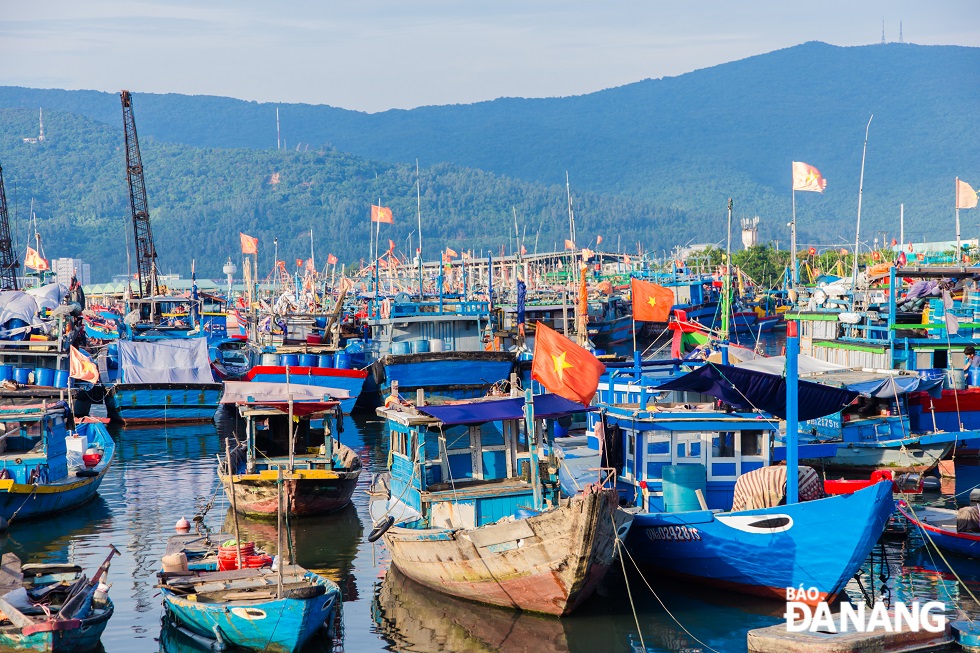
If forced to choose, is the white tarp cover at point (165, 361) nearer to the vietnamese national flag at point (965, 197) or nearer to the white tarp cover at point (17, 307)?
the white tarp cover at point (17, 307)

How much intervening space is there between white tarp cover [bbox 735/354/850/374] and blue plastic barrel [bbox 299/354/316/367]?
18.7m

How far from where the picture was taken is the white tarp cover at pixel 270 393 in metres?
28.6

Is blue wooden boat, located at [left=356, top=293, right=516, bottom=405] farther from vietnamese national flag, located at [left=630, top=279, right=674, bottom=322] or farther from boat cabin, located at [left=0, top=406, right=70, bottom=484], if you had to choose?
boat cabin, located at [left=0, top=406, right=70, bottom=484]

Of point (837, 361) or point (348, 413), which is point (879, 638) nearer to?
point (837, 361)

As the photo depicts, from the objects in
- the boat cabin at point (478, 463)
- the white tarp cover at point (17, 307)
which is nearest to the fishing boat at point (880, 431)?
the boat cabin at point (478, 463)

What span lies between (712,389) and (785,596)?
4.58 m

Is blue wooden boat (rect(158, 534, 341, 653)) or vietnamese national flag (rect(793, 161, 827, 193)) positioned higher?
vietnamese national flag (rect(793, 161, 827, 193))

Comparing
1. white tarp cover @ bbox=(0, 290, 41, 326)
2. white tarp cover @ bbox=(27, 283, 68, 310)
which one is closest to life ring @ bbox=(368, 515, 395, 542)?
white tarp cover @ bbox=(0, 290, 41, 326)

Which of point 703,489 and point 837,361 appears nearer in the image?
point 703,489

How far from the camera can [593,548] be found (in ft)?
57.9

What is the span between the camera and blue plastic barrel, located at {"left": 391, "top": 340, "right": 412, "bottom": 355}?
4644cm

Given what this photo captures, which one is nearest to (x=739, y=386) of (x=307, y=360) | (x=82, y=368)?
(x=82, y=368)

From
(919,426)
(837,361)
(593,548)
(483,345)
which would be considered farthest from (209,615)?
(483,345)

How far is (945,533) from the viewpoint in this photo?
71.2 feet
